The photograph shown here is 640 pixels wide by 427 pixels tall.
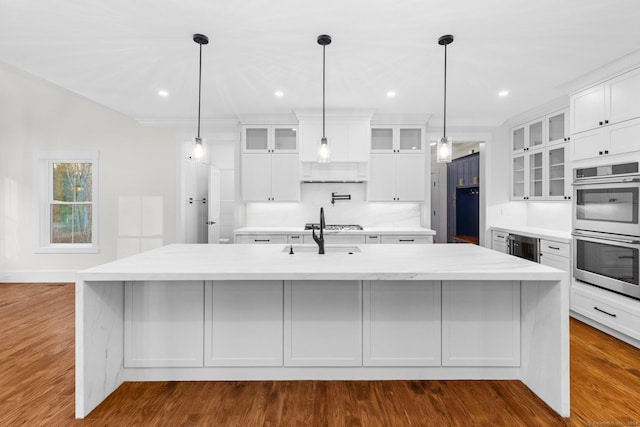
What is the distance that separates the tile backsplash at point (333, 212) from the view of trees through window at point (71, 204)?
2.57m

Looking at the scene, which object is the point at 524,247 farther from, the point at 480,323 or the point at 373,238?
the point at 480,323

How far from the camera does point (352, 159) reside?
15.0 ft

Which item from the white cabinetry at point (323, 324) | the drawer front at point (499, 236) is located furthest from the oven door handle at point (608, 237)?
the white cabinetry at point (323, 324)

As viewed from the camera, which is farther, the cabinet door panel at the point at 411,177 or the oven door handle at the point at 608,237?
the cabinet door panel at the point at 411,177

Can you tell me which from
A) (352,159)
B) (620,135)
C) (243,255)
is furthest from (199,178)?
(620,135)

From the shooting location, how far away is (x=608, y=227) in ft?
9.75

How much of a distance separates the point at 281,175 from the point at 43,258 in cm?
384

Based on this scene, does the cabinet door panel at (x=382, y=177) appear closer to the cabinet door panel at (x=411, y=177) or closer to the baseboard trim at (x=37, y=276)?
the cabinet door panel at (x=411, y=177)

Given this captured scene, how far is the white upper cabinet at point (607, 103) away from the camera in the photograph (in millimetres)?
2802

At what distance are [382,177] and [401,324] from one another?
284 centimetres

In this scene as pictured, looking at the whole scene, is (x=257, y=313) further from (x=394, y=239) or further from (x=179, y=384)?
(x=394, y=239)

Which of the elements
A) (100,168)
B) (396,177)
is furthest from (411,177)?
(100,168)

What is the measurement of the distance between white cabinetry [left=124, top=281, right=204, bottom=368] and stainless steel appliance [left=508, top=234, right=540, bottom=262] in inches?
148

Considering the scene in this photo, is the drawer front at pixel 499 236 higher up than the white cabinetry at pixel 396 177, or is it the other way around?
the white cabinetry at pixel 396 177
